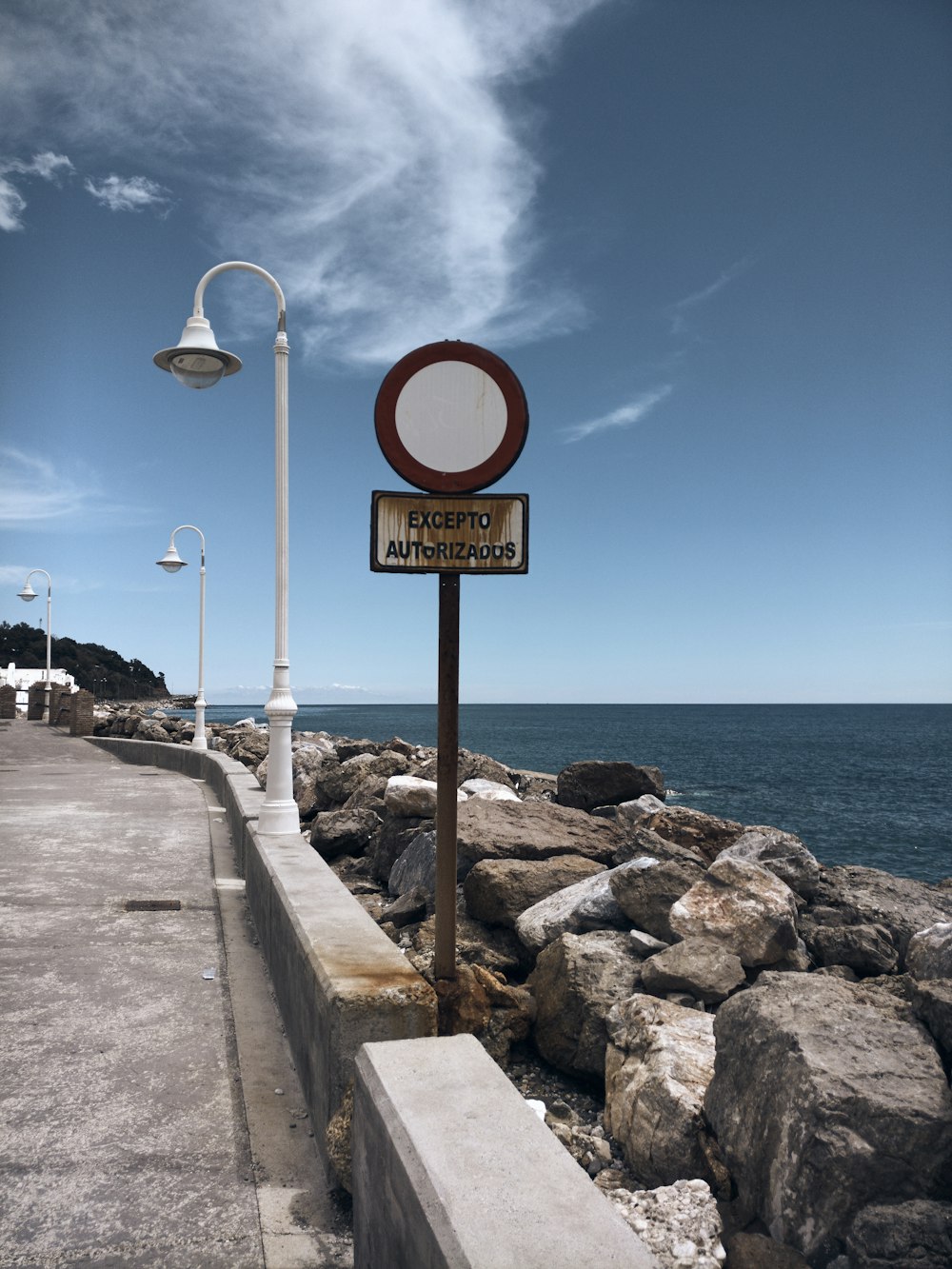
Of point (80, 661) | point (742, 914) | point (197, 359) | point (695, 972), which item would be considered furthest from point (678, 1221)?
point (80, 661)

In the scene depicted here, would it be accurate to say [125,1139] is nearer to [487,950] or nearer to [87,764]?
[487,950]

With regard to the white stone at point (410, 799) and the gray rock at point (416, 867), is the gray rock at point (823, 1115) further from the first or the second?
the white stone at point (410, 799)

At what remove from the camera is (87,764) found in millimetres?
19500

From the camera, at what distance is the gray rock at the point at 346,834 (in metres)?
10.7

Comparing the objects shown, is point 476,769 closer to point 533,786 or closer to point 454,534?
point 533,786

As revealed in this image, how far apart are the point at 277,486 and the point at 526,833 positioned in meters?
3.68

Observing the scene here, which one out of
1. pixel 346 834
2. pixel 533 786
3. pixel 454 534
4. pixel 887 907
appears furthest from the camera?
pixel 533 786

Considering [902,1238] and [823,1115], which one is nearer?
[902,1238]

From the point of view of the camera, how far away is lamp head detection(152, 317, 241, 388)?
806 centimetres

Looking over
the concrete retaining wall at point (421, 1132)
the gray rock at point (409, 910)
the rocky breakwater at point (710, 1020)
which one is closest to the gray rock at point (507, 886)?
the rocky breakwater at point (710, 1020)

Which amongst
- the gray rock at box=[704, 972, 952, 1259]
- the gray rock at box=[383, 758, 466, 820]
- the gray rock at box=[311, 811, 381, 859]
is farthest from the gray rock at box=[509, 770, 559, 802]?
the gray rock at box=[704, 972, 952, 1259]

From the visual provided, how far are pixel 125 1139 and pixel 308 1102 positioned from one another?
0.66m

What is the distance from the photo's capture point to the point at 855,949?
6.72 meters

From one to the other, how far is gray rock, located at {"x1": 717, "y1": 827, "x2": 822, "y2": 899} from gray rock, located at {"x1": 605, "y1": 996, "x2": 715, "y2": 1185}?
2.81 m
